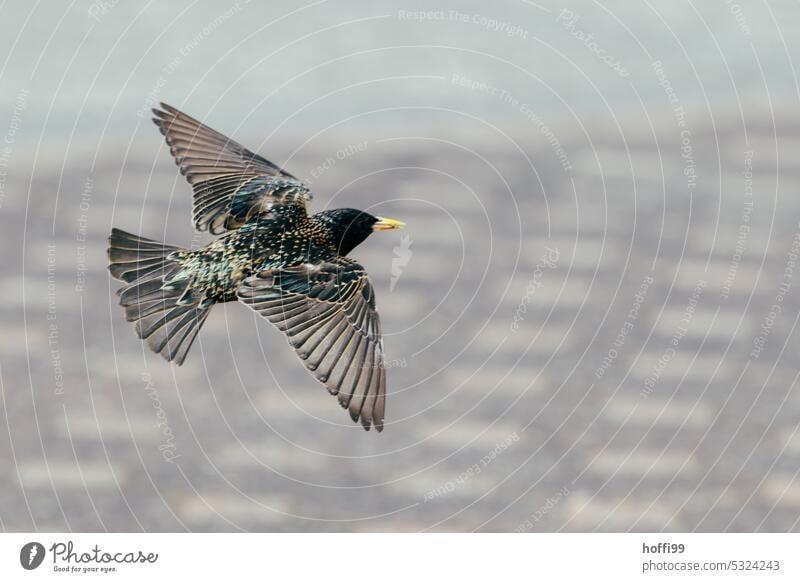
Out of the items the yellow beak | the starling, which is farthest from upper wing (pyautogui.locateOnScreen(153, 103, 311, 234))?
the yellow beak

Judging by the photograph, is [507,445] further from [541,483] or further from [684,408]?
[684,408]

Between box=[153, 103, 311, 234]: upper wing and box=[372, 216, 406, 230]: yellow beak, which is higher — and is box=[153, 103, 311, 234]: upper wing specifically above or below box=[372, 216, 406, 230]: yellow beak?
above

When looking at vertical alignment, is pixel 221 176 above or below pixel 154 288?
above

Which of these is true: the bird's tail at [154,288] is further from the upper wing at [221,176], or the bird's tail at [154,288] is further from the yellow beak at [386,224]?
the yellow beak at [386,224]

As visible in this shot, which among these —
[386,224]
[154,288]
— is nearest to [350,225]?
[386,224]

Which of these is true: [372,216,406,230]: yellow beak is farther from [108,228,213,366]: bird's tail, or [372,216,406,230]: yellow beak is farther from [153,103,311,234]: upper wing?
[108,228,213,366]: bird's tail

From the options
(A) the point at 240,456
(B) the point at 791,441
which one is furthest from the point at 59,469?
(B) the point at 791,441

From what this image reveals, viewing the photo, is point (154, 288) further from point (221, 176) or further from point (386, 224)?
Answer: point (386, 224)
